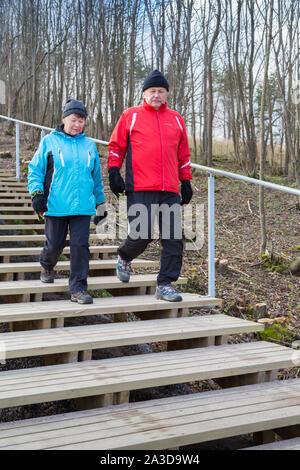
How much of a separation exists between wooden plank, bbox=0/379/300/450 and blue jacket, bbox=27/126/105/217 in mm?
1693

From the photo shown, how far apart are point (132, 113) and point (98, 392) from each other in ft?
7.31

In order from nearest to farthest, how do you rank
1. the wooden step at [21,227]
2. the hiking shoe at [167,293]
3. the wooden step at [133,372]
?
1. the wooden step at [133,372]
2. the hiking shoe at [167,293]
3. the wooden step at [21,227]

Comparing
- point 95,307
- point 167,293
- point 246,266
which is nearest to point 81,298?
point 95,307

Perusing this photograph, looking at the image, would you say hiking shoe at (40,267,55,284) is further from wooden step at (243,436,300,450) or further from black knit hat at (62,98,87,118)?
wooden step at (243,436,300,450)

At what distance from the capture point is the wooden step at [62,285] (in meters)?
3.47

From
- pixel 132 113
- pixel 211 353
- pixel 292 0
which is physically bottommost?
pixel 211 353

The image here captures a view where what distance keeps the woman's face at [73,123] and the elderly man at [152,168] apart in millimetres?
284

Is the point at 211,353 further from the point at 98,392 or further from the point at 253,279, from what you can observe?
the point at 253,279

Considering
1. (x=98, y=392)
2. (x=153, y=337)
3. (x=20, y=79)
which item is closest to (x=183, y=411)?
(x=98, y=392)

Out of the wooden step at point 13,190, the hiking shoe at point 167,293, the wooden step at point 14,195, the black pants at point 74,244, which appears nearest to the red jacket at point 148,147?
the black pants at point 74,244

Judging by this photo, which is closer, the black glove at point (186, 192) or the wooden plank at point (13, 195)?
the black glove at point (186, 192)

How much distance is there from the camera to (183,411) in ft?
7.60

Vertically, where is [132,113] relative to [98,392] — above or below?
above

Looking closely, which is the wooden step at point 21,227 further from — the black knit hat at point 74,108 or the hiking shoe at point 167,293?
the hiking shoe at point 167,293
